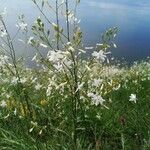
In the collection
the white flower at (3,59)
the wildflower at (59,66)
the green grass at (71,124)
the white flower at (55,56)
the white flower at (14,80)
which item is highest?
the white flower at (55,56)

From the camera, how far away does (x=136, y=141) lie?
7.50 metres

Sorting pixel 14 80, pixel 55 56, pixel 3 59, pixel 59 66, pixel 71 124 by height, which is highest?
pixel 55 56

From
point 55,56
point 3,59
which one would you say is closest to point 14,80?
point 3,59

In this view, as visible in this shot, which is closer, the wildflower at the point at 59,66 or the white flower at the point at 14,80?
the wildflower at the point at 59,66

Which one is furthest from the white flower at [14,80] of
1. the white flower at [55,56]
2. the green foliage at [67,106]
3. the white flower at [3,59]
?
the white flower at [55,56]

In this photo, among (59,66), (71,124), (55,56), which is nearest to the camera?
(55,56)

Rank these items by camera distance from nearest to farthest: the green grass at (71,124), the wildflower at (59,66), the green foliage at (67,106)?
the wildflower at (59,66), the green foliage at (67,106), the green grass at (71,124)

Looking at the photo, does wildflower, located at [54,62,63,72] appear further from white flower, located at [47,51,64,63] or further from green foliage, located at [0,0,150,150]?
white flower, located at [47,51,64,63]

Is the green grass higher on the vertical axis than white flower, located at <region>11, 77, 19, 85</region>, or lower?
lower

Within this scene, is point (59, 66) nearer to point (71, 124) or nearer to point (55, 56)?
point (55, 56)

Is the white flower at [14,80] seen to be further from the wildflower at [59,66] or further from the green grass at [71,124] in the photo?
the wildflower at [59,66]

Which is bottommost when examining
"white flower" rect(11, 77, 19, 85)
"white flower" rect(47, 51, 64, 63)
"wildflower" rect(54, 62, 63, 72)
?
"white flower" rect(11, 77, 19, 85)

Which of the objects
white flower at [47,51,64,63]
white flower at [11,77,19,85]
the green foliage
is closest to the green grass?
the green foliage

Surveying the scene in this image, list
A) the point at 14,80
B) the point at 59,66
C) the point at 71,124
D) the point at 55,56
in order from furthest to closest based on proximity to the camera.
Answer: the point at 71,124, the point at 14,80, the point at 59,66, the point at 55,56
